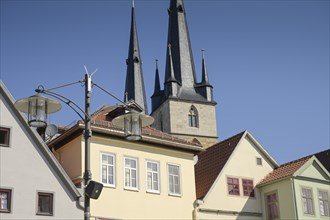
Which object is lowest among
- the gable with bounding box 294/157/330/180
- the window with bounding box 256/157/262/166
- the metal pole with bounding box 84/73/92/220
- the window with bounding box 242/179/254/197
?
the metal pole with bounding box 84/73/92/220

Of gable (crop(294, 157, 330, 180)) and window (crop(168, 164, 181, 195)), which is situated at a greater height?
gable (crop(294, 157, 330, 180))

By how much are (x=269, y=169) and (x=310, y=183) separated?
233 centimetres

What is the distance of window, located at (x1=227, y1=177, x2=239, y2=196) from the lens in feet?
106

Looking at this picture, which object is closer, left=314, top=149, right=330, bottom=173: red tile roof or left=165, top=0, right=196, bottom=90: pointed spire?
left=314, top=149, right=330, bottom=173: red tile roof

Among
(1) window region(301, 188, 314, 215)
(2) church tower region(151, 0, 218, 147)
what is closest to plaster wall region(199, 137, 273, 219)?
(1) window region(301, 188, 314, 215)

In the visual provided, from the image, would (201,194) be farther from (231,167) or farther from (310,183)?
(310,183)

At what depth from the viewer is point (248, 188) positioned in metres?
33.0

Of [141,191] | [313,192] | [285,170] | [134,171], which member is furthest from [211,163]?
[141,191]

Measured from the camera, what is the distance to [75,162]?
28.1 m

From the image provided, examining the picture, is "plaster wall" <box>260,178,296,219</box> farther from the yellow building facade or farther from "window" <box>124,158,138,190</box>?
"window" <box>124,158,138,190</box>

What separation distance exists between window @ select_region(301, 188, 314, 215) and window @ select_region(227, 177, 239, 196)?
3296mm

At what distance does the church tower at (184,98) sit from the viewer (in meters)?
79.6

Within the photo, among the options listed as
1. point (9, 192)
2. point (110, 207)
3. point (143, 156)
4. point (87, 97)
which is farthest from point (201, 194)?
point (87, 97)

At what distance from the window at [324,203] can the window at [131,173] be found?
1029 cm
